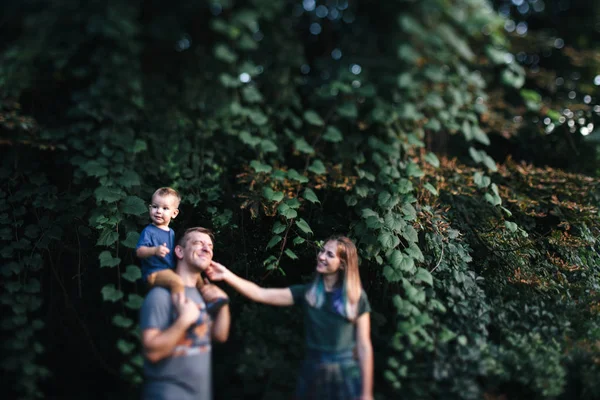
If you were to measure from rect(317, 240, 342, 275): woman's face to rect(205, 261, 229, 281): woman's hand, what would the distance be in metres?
0.60

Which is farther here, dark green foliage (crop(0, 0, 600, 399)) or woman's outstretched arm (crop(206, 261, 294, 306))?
woman's outstretched arm (crop(206, 261, 294, 306))

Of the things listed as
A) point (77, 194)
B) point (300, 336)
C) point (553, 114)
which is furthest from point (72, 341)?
point (553, 114)

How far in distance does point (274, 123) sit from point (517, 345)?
7.45ft

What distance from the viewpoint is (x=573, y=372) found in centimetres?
342

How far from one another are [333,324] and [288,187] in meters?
1.25

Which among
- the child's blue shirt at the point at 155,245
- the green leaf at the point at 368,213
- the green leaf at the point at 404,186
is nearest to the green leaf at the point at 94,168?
the child's blue shirt at the point at 155,245

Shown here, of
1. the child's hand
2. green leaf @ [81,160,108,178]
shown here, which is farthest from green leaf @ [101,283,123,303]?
green leaf @ [81,160,108,178]

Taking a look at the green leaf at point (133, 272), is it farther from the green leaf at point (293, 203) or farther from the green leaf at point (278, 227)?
the green leaf at point (293, 203)

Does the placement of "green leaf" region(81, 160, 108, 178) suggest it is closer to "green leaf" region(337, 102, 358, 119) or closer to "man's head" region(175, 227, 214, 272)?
"man's head" region(175, 227, 214, 272)

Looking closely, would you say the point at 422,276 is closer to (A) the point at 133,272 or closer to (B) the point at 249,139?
(B) the point at 249,139

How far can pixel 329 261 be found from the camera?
2979 millimetres

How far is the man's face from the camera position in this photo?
308 centimetres

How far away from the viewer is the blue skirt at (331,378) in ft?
9.10

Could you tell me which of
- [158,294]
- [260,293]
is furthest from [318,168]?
[158,294]
